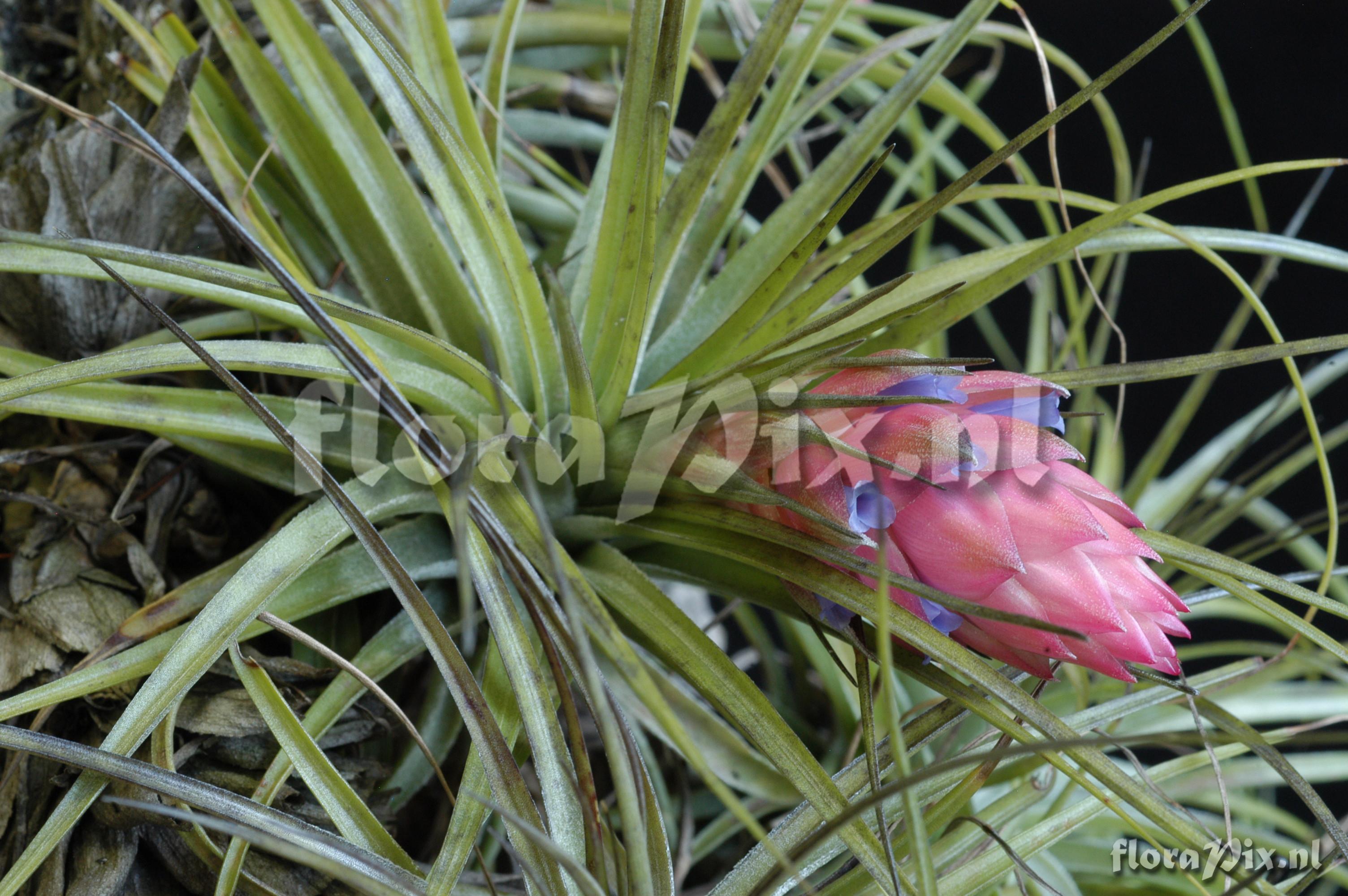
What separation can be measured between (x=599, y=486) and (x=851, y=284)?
23 cm

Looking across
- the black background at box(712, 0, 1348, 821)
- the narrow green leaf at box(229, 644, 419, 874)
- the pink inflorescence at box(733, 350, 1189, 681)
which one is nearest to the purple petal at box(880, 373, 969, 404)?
the pink inflorescence at box(733, 350, 1189, 681)

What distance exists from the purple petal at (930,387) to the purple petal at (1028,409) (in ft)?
0.04

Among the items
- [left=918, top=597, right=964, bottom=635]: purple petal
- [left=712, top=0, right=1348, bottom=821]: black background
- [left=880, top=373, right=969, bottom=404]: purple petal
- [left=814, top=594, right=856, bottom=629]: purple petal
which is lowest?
[left=814, top=594, right=856, bottom=629]: purple petal

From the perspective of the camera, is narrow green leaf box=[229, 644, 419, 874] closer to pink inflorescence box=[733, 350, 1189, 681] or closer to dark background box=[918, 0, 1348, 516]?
pink inflorescence box=[733, 350, 1189, 681]

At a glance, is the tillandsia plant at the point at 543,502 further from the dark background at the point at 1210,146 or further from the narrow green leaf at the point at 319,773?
the dark background at the point at 1210,146

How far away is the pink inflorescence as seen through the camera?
0.92 ft

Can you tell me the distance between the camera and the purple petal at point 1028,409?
1.01 ft

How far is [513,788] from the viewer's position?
0.29 meters

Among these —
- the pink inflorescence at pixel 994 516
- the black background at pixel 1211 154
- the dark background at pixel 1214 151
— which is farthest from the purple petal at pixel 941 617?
the dark background at pixel 1214 151

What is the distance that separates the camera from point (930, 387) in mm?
299

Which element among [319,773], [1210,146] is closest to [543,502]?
[319,773]

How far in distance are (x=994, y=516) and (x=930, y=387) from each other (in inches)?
1.8

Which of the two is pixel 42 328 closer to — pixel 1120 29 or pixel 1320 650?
pixel 1320 650

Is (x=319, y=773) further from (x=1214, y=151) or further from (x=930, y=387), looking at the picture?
(x=1214, y=151)
